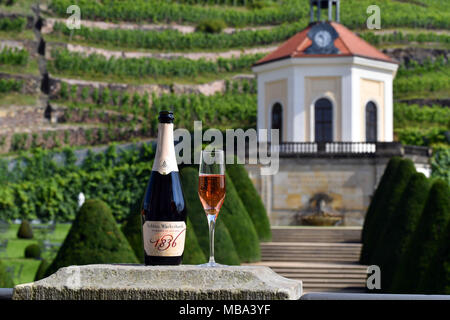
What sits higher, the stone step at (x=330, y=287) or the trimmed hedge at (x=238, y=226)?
the trimmed hedge at (x=238, y=226)

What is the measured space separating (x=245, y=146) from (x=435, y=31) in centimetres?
3138

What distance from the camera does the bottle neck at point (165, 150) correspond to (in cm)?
342

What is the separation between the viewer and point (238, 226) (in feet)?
61.4

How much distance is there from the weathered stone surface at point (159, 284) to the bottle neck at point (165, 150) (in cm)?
54

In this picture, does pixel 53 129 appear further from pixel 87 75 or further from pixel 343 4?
pixel 343 4

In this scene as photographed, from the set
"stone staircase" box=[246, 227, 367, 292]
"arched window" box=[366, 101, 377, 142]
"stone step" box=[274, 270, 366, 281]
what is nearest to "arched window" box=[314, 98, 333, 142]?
"arched window" box=[366, 101, 377, 142]

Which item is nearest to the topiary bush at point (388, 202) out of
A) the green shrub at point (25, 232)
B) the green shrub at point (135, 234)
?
the green shrub at point (135, 234)

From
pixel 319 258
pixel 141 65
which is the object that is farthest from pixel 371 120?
pixel 141 65

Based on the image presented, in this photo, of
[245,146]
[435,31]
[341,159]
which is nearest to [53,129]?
[245,146]

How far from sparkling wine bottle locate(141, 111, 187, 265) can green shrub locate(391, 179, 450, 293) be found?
7.34 meters

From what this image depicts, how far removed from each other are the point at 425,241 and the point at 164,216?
25.7ft

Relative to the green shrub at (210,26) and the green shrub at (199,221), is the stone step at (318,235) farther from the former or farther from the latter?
the green shrub at (210,26)

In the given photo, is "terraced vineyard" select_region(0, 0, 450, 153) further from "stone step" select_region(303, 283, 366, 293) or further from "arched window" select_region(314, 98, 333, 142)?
"stone step" select_region(303, 283, 366, 293)

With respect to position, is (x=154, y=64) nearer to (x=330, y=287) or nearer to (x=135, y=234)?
(x=330, y=287)
